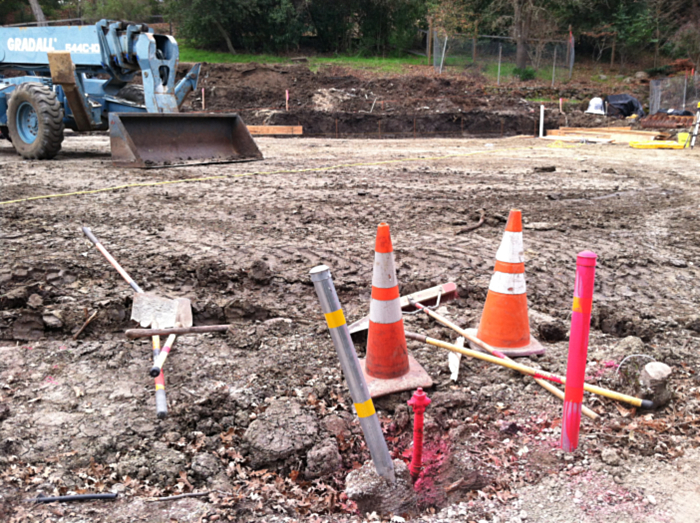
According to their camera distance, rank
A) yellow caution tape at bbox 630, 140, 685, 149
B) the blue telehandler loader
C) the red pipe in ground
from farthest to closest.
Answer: yellow caution tape at bbox 630, 140, 685, 149
the blue telehandler loader
the red pipe in ground

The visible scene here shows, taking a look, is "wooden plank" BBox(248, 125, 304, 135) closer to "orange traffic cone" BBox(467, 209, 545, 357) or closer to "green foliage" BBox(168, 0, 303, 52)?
"green foliage" BBox(168, 0, 303, 52)

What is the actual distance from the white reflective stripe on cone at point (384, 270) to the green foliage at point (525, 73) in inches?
1187

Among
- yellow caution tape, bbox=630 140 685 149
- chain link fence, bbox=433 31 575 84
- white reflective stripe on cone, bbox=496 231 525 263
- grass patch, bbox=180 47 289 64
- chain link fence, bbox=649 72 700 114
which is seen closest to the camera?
white reflective stripe on cone, bbox=496 231 525 263

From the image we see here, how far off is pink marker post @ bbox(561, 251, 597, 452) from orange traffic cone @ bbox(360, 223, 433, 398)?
2.57 ft

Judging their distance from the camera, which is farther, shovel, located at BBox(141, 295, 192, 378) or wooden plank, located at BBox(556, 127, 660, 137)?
wooden plank, located at BBox(556, 127, 660, 137)

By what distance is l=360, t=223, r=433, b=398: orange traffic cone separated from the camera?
117 inches

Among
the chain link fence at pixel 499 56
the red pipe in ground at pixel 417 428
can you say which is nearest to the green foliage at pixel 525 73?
the chain link fence at pixel 499 56

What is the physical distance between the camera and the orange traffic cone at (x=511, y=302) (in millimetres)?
3338

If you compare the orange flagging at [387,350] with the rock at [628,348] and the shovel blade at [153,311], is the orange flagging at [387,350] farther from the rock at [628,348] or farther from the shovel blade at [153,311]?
the shovel blade at [153,311]

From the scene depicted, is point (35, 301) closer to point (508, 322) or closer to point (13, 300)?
point (13, 300)

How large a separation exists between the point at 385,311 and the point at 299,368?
63cm

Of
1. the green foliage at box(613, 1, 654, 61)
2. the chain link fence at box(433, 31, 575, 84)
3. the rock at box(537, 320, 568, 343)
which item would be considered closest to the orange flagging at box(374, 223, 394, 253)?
the rock at box(537, 320, 568, 343)

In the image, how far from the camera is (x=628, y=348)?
325 centimetres

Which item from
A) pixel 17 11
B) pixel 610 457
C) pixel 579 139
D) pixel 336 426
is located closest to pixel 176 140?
pixel 336 426
